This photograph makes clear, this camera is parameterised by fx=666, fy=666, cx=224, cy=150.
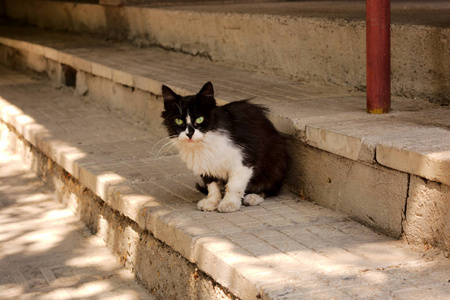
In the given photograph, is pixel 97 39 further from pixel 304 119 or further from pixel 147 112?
pixel 304 119

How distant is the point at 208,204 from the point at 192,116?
0.56 meters

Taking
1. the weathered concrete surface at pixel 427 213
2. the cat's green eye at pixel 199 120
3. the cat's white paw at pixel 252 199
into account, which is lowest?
the cat's white paw at pixel 252 199

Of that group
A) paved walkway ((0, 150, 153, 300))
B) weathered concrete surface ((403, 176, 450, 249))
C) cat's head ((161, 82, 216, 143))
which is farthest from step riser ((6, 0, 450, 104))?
paved walkway ((0, 150, 153, 300))

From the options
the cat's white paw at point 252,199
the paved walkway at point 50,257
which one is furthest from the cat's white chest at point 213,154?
the paved walkway at point 50,257

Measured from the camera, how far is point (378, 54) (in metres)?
4.19

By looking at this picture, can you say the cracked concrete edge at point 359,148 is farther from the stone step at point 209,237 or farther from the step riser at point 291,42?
the step riser at point 291,42

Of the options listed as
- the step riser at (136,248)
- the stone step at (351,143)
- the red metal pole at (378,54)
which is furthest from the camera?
the red metal pole at (378,54)

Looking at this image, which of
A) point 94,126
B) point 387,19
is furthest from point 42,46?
point 387,19

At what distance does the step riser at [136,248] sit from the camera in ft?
11.7

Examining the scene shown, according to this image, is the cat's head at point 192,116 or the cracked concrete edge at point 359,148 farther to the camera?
the cat's head at point 192,116

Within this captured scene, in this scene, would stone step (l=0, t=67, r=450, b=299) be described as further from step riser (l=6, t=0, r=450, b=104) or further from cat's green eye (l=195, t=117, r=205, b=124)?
step riser (l=6, t=0, r=450, b=104)

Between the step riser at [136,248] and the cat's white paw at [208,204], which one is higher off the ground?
the cat's white paw at [208,204]

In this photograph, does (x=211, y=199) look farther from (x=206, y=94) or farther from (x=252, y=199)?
(x=206, y=94)

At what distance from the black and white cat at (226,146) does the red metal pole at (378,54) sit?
0.67 metres
